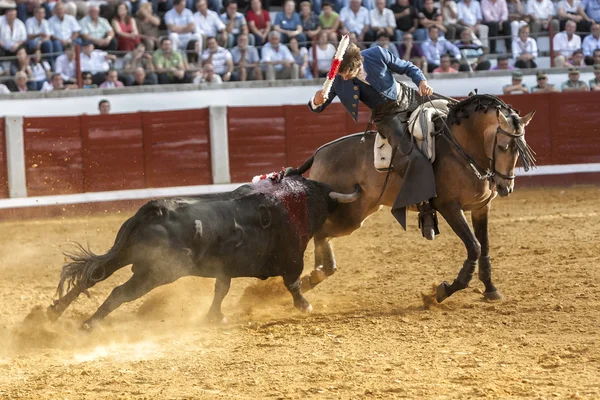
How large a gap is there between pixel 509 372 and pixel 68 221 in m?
8.98

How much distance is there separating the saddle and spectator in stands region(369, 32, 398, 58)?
24.9ft

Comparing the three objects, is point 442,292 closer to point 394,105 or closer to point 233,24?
point 394,105

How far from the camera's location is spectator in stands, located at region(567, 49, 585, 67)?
15875 millimetres

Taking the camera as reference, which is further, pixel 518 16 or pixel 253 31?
pixel 518 16

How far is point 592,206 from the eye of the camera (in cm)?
1248

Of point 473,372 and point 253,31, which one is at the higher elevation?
point 253,31

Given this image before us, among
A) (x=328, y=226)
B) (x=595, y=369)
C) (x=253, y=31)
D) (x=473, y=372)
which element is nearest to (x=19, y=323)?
(x=328, y=226)

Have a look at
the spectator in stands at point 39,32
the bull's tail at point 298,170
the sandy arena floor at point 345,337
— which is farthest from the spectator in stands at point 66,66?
the bull's tail at point 298,170

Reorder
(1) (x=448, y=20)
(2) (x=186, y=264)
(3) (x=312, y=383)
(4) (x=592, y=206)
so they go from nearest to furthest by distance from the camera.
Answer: (3) (x=312, y=383), (2) (x=186, y=264), (4) (x=592, y=206), (1) (x=448, y=20)

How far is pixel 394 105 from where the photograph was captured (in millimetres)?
7379

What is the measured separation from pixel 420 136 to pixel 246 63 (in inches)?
326

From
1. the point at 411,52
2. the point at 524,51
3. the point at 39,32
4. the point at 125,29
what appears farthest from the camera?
the point at 524,51

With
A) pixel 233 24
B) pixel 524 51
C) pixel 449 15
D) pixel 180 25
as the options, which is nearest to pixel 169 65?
pixel 180 25

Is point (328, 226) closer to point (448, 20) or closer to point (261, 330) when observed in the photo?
point (261, 330)
